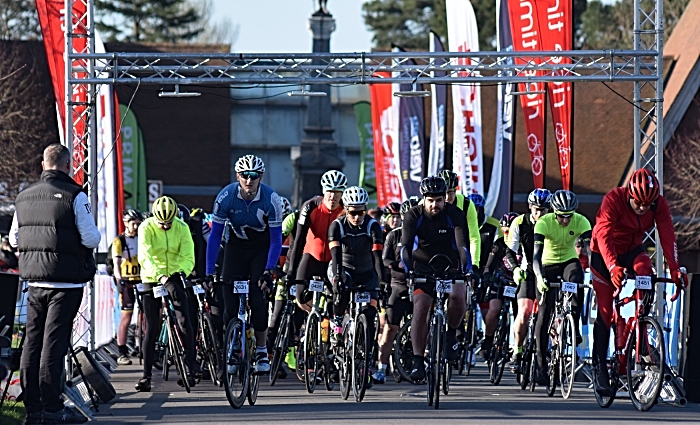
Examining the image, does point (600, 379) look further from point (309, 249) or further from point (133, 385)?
point (133, 385)

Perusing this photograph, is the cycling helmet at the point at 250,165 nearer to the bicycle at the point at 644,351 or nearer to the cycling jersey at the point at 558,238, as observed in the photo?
the cycling jersey at the point at 558,238

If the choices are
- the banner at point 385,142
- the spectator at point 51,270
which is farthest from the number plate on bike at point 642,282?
the banner at point 385,142

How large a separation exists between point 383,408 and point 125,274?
7350mm

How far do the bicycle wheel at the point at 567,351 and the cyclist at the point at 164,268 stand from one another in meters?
3.63

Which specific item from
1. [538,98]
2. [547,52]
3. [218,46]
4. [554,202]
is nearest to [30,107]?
[218,46]

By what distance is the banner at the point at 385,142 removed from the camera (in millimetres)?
33062

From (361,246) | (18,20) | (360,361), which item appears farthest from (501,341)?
(18,20)

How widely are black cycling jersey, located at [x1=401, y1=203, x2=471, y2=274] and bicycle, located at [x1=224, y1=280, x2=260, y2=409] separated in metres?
1.59

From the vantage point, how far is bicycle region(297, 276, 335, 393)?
13828 millimetres

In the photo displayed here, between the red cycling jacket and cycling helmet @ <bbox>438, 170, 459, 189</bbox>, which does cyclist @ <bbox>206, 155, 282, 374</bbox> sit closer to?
cycling helmet @ <bbox>438, 170, 459, 189</bbox>

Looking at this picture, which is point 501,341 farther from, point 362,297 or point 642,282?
point 642,282

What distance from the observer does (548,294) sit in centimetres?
1407

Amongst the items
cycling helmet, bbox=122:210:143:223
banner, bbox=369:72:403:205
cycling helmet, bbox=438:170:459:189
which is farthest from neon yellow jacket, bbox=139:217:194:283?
banner, bbox=369:72:403:205

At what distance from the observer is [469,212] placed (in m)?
14.6
